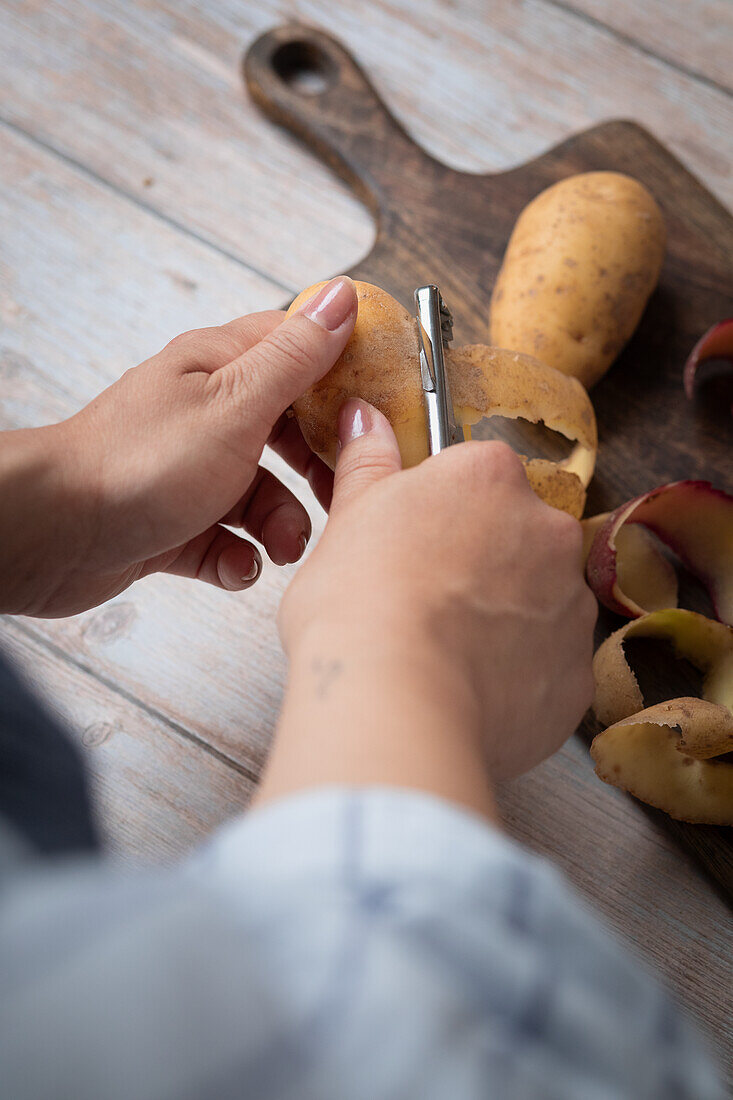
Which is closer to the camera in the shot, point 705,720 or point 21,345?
point 705,720

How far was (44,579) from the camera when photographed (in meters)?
0.60

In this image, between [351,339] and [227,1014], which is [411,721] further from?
[351,339]

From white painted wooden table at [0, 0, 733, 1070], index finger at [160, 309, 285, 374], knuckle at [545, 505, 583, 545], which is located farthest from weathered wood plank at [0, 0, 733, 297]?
knuckle at [545, 505, 583, 545]

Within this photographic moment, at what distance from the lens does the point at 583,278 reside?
81cm

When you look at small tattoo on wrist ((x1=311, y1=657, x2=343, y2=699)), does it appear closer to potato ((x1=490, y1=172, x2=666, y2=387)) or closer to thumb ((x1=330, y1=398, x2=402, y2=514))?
thumb ((x1=330, y1=398, x2=402, y2=514))

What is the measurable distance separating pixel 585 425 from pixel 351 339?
0.83 ft

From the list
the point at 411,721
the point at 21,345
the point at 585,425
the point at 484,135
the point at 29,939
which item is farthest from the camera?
the point at 484,135

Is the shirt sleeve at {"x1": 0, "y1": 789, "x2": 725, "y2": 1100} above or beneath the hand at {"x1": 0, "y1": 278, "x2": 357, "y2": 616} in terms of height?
above

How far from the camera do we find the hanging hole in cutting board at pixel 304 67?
1005 mm

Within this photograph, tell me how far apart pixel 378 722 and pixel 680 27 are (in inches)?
45.0

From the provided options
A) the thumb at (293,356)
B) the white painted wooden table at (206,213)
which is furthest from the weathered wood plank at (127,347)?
the thumb at (293,356)

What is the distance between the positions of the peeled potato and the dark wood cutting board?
0.55 ft

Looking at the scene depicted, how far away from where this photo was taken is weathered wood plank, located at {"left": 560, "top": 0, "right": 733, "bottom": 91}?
1061mm

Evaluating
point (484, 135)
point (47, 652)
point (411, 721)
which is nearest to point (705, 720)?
point (411, 721)
